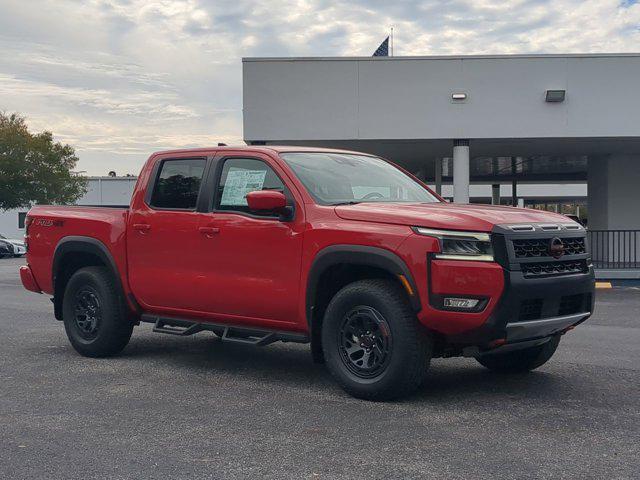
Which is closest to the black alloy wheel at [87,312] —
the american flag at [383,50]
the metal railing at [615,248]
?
the metal railing at [615,248]

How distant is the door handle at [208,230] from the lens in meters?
6.75

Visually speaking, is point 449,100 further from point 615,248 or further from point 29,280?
point 29,280

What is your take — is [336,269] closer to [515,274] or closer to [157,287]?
[515,274]

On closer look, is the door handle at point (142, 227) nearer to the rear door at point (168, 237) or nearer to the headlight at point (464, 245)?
the rear door at point (168, 237)

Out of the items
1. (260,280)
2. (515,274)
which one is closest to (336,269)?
(260,280)

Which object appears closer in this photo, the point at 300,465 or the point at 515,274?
the point at 300,465

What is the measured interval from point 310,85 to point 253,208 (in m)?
13.5

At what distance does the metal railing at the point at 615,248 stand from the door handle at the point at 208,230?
14.4m

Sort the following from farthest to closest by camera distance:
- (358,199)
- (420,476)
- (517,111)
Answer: (517,111)
(358,199)
(420,476)

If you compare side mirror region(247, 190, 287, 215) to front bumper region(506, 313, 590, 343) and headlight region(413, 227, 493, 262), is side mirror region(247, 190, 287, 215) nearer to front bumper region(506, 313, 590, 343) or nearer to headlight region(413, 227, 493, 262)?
headlight region(413, 227, 493, 262)

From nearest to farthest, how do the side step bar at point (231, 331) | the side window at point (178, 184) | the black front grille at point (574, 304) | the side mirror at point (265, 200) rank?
the black front grille at point (574, 304) → the side mirror at point (265, 200) → the side step bar at point (231, 331) → the side window at point (178, 184)

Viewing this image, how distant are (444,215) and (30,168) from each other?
46.1m

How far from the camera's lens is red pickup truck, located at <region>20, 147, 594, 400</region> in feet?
18.0

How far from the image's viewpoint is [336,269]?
6.17 metres
